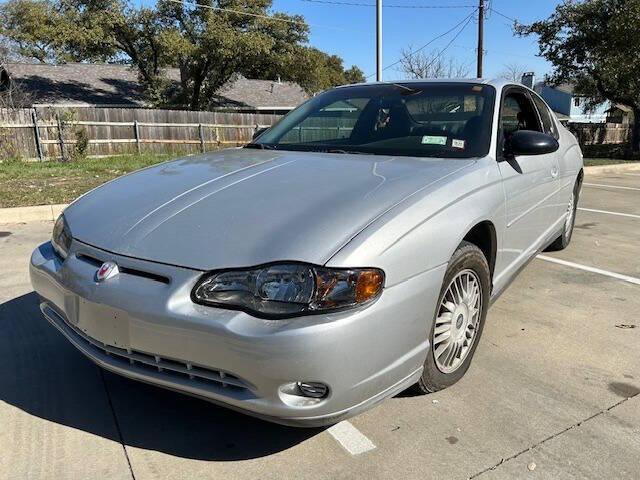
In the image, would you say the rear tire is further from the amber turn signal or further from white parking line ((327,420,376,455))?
the amber turn signal

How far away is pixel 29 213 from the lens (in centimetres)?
730

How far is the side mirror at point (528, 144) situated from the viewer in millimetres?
3246

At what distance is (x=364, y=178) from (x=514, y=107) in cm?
195

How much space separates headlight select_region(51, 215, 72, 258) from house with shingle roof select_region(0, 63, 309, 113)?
88.2ft

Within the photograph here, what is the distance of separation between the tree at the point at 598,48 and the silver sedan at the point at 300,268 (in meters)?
19.6

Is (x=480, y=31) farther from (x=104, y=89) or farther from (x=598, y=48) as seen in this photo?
(x=104, y=89)

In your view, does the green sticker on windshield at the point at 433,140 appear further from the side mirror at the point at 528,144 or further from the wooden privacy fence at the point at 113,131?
the wooden privacy fence at the point at 113,131

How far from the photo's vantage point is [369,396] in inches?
86.2

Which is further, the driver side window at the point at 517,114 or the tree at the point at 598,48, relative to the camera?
the tree at the point at 598,48

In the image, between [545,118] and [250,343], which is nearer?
[250,343]

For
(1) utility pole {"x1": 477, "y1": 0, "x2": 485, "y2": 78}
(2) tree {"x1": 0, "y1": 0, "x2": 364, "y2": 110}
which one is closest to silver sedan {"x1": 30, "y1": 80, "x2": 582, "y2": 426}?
(1) utility pole {"x1": 477, "y1": 0, "x2": 485, "y2": 78}

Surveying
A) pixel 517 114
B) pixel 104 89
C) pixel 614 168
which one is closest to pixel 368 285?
pixel 517 114

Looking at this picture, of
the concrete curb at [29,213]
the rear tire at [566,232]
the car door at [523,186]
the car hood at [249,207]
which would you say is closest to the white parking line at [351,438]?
the car hood at [249,207]

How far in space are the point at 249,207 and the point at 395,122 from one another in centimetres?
150
